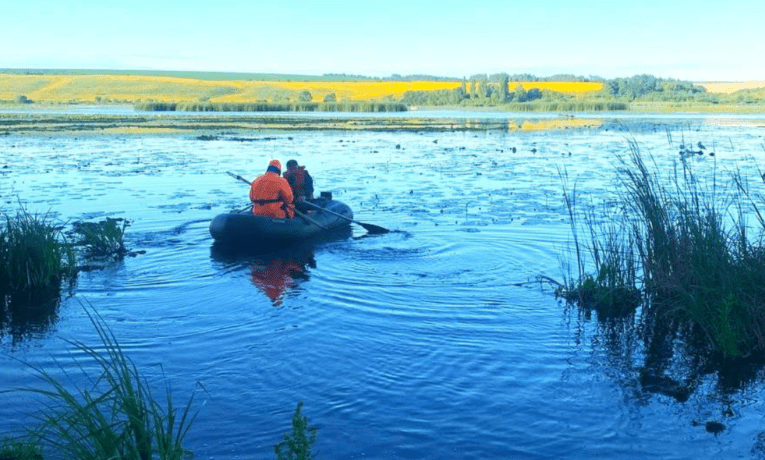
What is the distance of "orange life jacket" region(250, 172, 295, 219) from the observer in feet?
43.1

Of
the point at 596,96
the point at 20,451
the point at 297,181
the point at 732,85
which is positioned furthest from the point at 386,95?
the point at 20,451

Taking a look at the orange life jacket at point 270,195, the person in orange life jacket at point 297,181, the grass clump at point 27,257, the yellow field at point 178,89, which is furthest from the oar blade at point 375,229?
the yellow field at point 178,89

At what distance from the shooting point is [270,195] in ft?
43.3

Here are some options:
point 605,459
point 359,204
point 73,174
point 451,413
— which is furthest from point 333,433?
point 73,174

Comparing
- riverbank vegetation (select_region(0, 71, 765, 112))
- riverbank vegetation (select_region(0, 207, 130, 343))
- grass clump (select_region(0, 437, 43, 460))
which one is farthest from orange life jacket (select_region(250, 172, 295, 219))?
riverbank vegetation (select_region(0, 71, 765, 112))

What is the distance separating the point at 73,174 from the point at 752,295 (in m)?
18.6

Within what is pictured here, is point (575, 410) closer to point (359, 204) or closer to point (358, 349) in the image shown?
point (358, 349)

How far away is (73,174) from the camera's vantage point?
2181 centimetres

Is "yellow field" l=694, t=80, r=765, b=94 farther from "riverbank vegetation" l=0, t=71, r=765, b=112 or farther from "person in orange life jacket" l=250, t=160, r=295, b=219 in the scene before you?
"person in orange life jacket" l=250, t=160, r=295, b=219

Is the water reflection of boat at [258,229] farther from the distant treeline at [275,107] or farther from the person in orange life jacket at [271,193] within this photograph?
the distant treeline at [275,107]

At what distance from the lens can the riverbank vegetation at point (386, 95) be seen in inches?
2793

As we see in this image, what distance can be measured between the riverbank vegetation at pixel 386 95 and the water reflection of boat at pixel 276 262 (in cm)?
5609

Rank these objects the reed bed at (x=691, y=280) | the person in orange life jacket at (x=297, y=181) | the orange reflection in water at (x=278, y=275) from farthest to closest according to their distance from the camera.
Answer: the person in orange life jacket at (x=297, y=181) → the orange reflection in water at (x=278, y=275) → the reed bed at (x=691, y=280)

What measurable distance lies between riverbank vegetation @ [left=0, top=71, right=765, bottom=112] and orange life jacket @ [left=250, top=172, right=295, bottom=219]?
2204 inches
